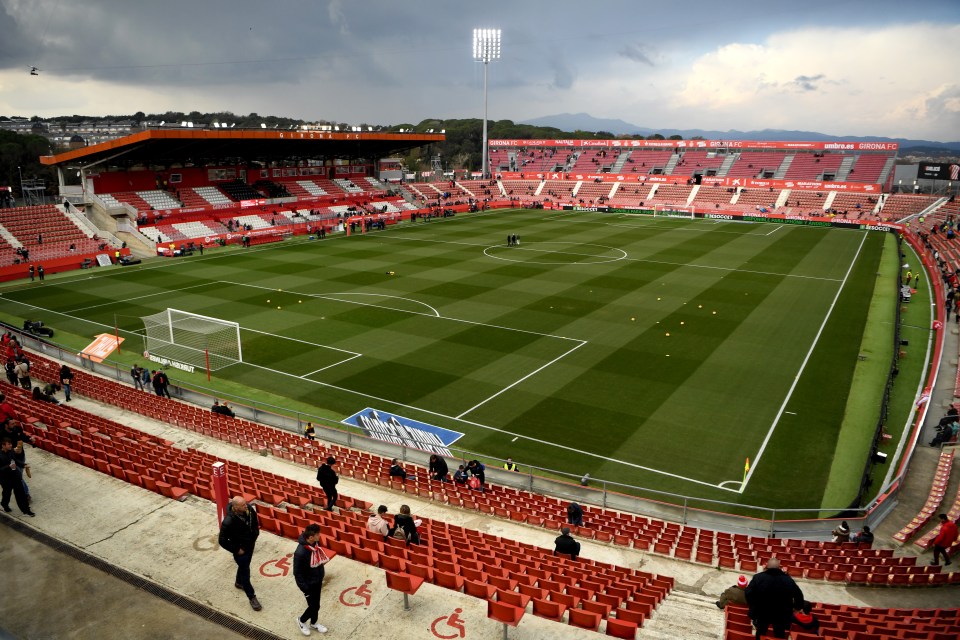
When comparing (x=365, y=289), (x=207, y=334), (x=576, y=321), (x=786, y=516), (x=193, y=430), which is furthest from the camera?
(x=365, y=289)

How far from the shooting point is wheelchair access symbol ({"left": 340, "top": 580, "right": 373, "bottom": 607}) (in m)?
9.02

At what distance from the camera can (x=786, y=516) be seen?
55.1 feet

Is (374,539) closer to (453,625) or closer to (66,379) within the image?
(453,625)

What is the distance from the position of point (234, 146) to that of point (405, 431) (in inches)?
2180

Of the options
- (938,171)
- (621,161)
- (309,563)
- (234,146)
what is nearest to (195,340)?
(309,563)

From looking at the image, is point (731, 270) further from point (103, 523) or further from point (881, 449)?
point (103, 523)

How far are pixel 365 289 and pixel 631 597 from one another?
32924mm

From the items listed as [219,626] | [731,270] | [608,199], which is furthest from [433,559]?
[608,199]

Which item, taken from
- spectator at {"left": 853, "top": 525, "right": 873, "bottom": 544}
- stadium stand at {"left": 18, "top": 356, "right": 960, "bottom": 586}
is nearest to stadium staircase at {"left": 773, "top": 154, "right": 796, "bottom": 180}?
stadium stand at {"left": 18, "top": 356, "right": 960, "bottom": 586}

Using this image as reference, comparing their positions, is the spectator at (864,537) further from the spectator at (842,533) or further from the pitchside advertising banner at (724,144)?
the pitchside advertising banner at (724,144)

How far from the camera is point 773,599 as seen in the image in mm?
7930

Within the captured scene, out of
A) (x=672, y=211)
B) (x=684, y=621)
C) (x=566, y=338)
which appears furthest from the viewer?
(x=672, y=211)

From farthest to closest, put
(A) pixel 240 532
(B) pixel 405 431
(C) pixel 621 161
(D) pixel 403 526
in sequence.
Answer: (C) pixel 621 161
(B) pixel 405 431
(D) pixel 403 526
(A) pixel 240 532

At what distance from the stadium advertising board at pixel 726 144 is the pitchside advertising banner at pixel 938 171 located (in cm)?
1199
